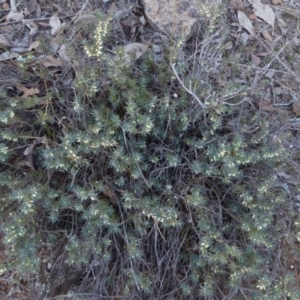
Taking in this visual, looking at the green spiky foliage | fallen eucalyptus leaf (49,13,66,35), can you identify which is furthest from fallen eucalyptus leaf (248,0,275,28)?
fallen eucalyptus leaf (49,13,66,35)

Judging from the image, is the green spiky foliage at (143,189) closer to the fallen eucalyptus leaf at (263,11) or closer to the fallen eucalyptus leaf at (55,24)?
the fallen eucalyptus leaf at (55,24)

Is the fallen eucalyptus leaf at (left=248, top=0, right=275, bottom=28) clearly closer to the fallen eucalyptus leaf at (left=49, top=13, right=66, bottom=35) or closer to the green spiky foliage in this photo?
the green spiky foliage

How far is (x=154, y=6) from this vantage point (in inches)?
99.4

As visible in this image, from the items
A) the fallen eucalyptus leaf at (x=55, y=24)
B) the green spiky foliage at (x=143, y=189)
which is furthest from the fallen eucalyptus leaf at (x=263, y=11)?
the fallen eucalyptus leaf at (x=55, y=24)

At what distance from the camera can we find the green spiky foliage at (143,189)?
205cm

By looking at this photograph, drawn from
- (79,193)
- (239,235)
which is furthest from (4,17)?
(239,235)

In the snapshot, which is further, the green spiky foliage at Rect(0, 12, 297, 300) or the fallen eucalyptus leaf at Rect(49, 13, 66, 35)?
the fallen eucalyptus leaf at Rect(49, 13, 66, 35)

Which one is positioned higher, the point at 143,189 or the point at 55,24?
the point at 55,24

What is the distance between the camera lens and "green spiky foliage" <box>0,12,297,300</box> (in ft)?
6.74

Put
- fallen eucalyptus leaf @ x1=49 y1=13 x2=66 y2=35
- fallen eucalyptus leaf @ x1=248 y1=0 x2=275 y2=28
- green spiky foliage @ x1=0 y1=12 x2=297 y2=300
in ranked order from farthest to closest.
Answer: fallen eucalyptus leaf @ x1=248 y1=0 x2=275 y2=28 → fallen eucalyptus leaf @ x1=49 y1=13 x2=66 y2=35 → green spiky foliage @ x1=0 y1=12 x2=297 y2=300

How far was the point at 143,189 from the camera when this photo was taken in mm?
2230

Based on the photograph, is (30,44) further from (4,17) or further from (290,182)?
(290,182)

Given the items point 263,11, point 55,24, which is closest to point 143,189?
point 55,24

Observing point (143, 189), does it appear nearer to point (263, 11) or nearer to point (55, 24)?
point (55, 24)
